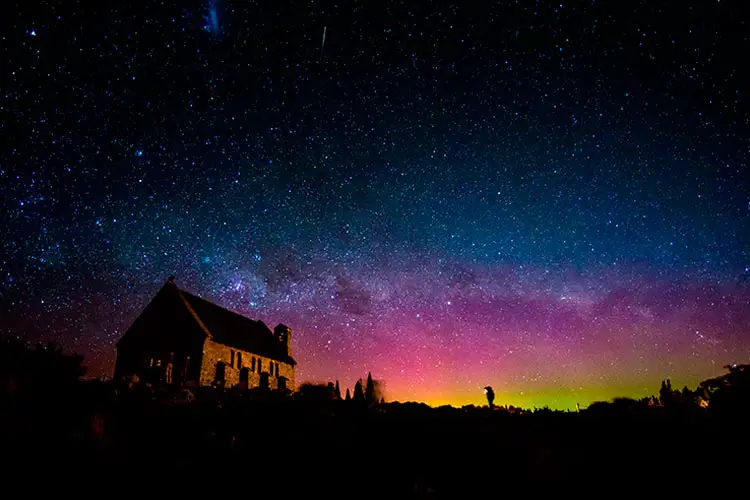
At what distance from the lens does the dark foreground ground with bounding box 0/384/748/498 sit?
9414mm

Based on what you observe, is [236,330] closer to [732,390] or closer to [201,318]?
[201,318]

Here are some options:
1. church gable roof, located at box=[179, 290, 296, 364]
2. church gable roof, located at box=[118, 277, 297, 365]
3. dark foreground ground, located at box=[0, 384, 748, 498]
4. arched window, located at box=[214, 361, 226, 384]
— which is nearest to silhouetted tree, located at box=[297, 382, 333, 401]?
dark foreground ground, located at box=[0, 384, 748, 498]

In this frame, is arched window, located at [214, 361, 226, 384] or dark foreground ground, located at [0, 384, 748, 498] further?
arched window, located at [214, 361, 226, 384]

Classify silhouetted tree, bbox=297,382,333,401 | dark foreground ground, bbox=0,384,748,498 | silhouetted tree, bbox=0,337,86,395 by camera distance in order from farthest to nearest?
silhouetted tree, bbox=297,382,333,401, silhouetted tree, bbox=0,337,86,395, dark foreground ground, bbox=0,384,748,498

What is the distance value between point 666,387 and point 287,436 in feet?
85.9

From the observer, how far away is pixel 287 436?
12.1 meters

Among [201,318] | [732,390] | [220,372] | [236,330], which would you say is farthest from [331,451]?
[236,330]

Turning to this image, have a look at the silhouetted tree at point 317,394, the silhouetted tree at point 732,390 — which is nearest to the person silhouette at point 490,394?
the silhouetted tree at point 317,394

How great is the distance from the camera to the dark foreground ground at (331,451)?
9414 millimetres

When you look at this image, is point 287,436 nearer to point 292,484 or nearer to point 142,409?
point 292,484

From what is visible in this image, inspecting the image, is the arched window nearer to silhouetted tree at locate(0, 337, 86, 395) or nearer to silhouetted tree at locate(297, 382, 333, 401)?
silhouetted tree at locate(297, 382, 333, 401)

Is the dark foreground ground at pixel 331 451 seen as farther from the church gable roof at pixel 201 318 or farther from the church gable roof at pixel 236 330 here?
the church gable roof at pixel 236 330

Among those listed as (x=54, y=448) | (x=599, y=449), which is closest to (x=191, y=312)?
(x=54, y=448)

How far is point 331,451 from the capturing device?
11.1 m
